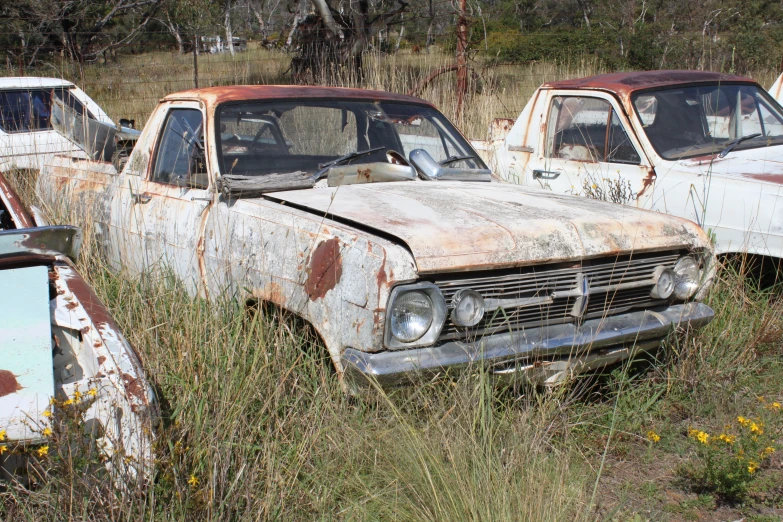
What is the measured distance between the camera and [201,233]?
379cm

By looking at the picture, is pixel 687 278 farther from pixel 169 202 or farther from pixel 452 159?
pixel 169 202

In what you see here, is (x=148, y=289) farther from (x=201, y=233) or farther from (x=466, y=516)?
(x=466, y=516)

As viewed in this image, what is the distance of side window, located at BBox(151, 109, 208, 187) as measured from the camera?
406cm

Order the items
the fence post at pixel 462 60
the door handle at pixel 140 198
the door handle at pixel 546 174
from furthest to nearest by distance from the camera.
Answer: the fence post at pixel 462 60
the door handle at pixel 546 174
the door handle at pixel 140 198

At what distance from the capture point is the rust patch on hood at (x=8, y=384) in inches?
91.2

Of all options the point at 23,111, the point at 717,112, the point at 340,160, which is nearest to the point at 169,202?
the point at 340,160

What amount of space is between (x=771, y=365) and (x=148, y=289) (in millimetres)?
3306

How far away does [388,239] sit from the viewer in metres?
3.00

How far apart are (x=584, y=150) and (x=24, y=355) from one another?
14.1 ft

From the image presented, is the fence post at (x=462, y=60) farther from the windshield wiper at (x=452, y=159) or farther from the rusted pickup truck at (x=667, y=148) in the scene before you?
the windshield wiper at (x=452, y=159)

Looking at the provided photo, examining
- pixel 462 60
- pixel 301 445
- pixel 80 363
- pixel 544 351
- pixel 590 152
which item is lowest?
pixel 301 445

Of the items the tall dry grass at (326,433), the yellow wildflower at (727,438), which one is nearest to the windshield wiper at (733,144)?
the tall dry grass at (326,433)

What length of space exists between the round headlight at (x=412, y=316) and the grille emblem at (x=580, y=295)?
26.9 inches

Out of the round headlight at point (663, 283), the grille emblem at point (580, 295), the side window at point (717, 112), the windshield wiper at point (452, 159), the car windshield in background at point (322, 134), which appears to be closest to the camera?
the grille emblem at point (580, 295)
